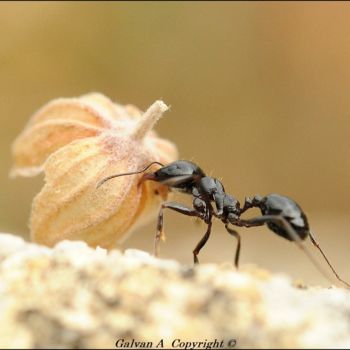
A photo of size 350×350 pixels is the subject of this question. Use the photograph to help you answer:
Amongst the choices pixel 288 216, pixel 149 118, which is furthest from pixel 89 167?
pixel 288 216

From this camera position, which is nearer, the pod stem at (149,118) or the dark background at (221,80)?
the pod stem at (149,118)

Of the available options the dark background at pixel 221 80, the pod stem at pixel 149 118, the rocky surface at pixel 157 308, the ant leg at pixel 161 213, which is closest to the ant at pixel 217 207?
the ant leg at pixel 161 213

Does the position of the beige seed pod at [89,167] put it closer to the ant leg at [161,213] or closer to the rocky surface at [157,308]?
the ant leg at [161,213]

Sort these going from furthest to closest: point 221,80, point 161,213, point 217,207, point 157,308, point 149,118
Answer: point 221,80 → point 217,207 → point 149,118 → point 161,213 → point 157,308

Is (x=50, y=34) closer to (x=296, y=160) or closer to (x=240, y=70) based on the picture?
(x=240, y=70)

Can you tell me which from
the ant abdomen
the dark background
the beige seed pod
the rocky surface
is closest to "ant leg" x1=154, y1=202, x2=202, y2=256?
the beige seed pod

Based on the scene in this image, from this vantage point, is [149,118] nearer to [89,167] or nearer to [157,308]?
[89,167]
